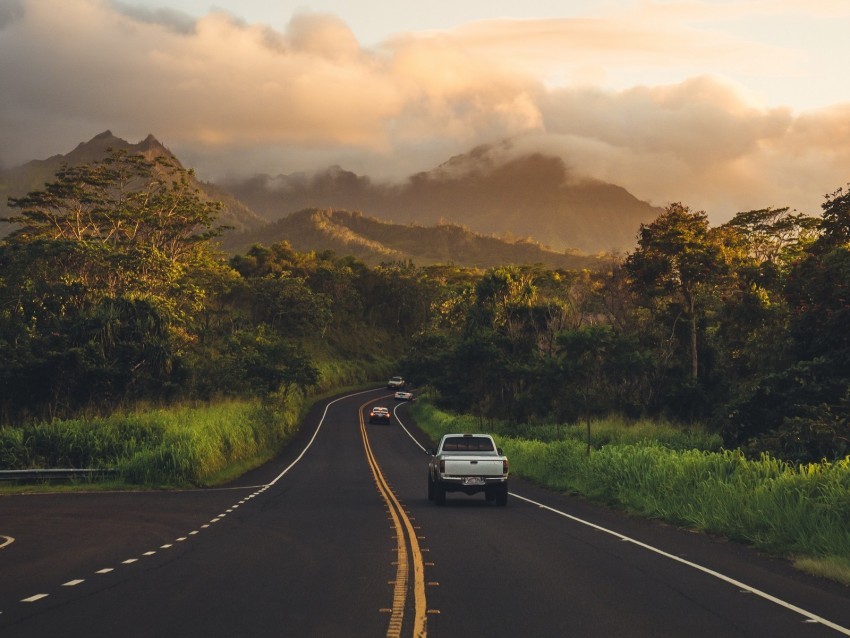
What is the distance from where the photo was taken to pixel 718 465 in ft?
71.3

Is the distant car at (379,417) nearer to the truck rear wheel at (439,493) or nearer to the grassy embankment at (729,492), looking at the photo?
the grassy embankment at (729,492)

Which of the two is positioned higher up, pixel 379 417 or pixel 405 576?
pixel 405 576

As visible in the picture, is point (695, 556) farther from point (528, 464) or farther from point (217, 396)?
point (217, 396)

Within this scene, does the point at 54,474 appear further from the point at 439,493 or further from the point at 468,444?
the point at 468,444

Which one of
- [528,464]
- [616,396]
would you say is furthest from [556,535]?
[616,396]

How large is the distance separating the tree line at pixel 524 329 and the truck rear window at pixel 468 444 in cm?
937

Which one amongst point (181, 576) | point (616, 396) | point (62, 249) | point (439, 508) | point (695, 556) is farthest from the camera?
point (62, 249)

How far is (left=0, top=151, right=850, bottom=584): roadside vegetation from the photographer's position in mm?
25797

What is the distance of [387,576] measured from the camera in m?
12.2

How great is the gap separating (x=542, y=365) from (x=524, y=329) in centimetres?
1016

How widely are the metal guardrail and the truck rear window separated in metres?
14.6

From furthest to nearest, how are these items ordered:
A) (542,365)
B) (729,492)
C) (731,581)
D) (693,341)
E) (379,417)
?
(379,417) → (693,341) → (542,365) → (729,492) → (731,581)

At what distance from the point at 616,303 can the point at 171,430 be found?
128ft

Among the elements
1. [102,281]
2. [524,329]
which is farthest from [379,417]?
[102,281]
